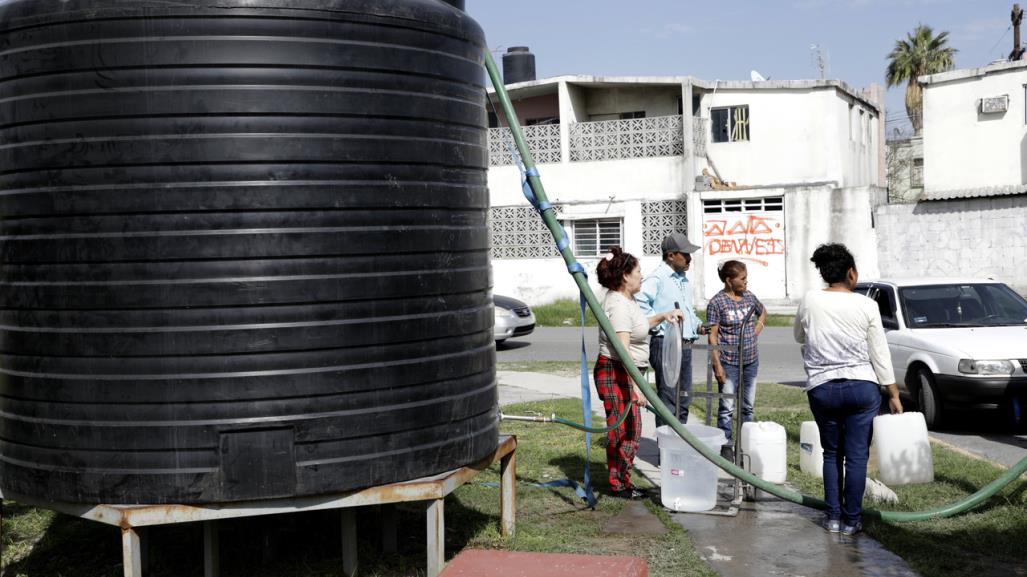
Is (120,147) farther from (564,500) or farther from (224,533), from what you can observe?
(564,500)

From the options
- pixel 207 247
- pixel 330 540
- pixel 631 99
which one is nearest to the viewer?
pixel 207 247

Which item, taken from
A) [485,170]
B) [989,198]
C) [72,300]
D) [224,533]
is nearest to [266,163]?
[72,300]

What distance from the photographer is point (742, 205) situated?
26953mm

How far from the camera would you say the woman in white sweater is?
613 cm

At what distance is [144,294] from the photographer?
4.43 meters

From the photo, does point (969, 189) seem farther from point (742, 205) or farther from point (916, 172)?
point (916, 172)

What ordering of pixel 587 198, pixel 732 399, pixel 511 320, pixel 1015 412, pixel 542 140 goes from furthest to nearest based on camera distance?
pixel 542 140
pixel 587 198
pixel 511 320
pixel 1015 412
pixel 732 399

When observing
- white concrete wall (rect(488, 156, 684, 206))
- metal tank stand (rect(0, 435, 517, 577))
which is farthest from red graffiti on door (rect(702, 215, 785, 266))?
metal tank stand (rect(0, 435, 517, 577))

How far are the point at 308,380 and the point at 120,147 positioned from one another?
4.19 ft

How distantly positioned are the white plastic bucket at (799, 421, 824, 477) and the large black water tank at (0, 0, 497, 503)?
4.11 meters

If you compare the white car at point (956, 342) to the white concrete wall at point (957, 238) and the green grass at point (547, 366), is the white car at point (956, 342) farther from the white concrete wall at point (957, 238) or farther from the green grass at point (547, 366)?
the white concrete wall at point (957, 238)

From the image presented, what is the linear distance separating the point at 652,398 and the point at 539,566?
1.58 metres

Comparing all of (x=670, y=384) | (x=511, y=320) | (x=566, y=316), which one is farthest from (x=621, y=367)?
(x=566, y=316)

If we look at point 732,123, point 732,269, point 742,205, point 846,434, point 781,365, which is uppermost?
point 732,123
